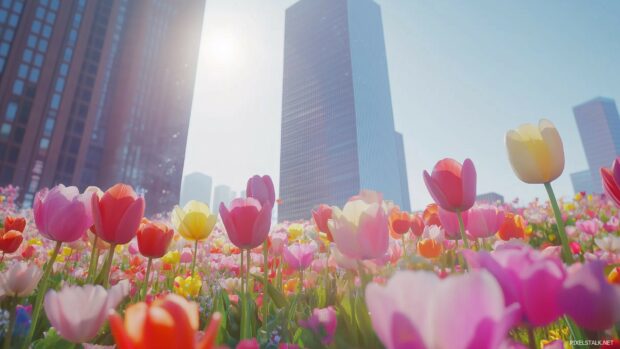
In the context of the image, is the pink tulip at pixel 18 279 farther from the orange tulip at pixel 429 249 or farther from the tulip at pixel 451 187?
the orange tulip at pixel 429 249

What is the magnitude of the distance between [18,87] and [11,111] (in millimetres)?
3322

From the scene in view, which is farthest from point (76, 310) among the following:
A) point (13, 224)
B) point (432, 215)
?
point (13, 224)

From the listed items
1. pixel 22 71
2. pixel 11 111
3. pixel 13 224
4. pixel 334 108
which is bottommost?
pixel 13 224

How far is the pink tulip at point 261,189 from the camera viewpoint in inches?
53.7

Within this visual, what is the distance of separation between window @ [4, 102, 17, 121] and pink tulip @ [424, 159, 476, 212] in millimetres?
55917

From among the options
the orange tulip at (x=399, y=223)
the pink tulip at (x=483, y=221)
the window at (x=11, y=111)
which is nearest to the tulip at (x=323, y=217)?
the orange tulip at (x=399, y=223)

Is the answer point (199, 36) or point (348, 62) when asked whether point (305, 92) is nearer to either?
point (348, 62)

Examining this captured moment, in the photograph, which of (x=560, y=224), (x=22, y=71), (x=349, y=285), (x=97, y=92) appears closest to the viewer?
(x=560, y=224)

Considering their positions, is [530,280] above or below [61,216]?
below

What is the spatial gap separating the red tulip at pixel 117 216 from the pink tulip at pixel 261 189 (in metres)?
0.39

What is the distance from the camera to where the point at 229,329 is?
129 centimetres

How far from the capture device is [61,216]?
1.15 metres

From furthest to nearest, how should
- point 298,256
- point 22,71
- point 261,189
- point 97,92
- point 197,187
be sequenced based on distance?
point 197,187
point 97,92
point 22,71
point 298,256
point 261,189

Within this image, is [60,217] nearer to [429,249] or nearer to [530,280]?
[530,280]
